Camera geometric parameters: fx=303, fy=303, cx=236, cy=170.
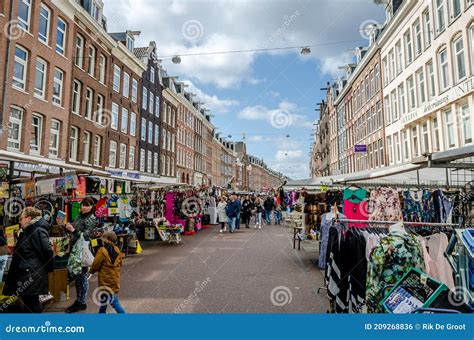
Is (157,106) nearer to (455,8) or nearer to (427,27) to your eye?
(427,27)

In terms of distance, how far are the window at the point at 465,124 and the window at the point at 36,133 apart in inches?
842

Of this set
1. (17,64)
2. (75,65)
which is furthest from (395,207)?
(75,65)

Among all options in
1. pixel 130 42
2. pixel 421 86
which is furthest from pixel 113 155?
pixel 421 86

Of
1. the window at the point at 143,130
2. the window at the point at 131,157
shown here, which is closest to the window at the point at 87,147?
the window at the point at 131,157

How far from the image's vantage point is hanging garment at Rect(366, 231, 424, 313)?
3100 mm

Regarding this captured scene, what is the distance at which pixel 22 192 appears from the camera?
6.30m

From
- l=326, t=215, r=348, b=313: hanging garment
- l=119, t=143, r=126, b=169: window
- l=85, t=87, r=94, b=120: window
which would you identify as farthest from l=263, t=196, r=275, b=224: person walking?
l=326, t=215, r=348, b=313: hanging garment

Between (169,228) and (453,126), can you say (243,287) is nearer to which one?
(169,228)

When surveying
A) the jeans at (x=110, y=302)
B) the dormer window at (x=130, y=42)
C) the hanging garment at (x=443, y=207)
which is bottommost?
the jeans at (x=110, y=302)

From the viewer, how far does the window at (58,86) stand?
17.8 metres

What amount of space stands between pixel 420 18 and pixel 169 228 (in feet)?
59.0

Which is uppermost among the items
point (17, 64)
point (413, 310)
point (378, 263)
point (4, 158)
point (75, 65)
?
point (75, 65)

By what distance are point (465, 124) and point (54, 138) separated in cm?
2179

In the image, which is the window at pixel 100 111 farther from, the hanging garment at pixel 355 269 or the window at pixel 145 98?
the hanging garment at pixel 355 269
